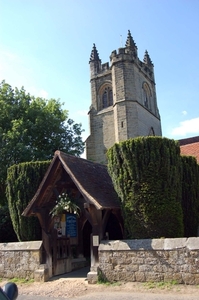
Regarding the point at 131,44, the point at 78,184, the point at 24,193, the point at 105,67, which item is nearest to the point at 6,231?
the point at 24,193

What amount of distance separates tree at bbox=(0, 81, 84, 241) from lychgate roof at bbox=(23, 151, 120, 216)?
7.32 metres

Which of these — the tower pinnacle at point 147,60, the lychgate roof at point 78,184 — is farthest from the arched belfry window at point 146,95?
the lychgate roof at point 78,184

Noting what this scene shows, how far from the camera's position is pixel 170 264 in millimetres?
7809

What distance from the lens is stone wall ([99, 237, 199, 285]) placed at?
300 inches

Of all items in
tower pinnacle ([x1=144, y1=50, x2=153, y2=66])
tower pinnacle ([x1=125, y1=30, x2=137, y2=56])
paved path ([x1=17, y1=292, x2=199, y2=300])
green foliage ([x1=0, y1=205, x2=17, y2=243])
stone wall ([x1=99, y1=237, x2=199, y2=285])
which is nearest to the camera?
paved path ([x1=17, y1=292, x2=199, y2=300])

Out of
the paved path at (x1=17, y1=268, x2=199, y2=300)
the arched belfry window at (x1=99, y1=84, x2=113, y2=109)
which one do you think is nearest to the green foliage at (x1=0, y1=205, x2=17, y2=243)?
the paved path at (x1=17, y1=268, x2=199, y2=300)

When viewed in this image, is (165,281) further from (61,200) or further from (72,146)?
(72,146)

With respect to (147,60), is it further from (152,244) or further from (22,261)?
(152,244)

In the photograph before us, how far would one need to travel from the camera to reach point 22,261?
10.1m

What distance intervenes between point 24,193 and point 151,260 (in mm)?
5605

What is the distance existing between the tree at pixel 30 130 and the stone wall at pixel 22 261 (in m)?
7.01

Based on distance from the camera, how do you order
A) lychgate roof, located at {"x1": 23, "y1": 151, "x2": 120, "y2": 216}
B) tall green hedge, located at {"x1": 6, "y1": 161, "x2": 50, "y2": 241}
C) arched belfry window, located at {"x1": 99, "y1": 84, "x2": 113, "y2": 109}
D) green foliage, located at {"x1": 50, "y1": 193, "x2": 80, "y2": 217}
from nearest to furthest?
lychgate roof, located at {"x1": 23, "y1": 151, "x2": 120, "y2": 216} < green foliage, located at {"x1": 50, "y1": 193, "x2": 80, "y2": 217} < tall green hedge, located at {"x1": 6, "y1": 161, "x2": 50, "y2": 241} < arched belfry window, located at {"x1": 99, "y1": 84, "x2": 113, "y2": 109}

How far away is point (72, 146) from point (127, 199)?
11.6 meters

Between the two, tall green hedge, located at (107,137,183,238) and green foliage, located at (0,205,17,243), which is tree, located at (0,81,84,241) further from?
tall green hedge, located at (107,137,183,238)
